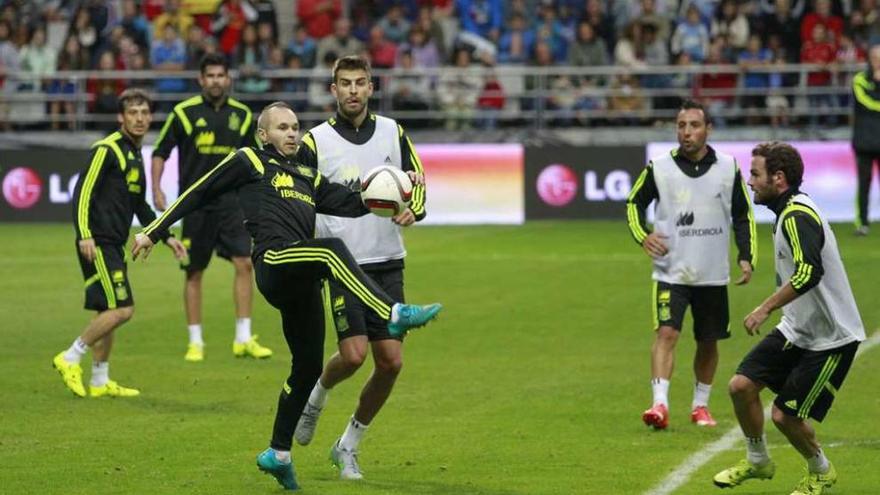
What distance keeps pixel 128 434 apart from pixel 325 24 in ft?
60.8

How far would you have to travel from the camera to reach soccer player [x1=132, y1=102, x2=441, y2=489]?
336 inches

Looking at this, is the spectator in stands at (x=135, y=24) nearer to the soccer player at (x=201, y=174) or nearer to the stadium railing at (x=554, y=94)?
the stadium railing at (x=554, y=94)

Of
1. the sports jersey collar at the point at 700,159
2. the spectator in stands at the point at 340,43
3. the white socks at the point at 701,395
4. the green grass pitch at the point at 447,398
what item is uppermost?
the spectator in stands at the point at 340,43

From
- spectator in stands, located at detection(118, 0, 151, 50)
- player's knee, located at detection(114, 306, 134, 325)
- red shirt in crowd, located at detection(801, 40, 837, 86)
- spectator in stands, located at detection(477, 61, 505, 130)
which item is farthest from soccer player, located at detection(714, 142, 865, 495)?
spectator in stands, located at detection(118, 0, 151, 50)

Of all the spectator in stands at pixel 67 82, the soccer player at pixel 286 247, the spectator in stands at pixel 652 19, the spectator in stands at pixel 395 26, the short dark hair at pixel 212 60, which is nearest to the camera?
the soccer player at pixel 286 247

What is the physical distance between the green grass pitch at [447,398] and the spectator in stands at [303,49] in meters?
7.68

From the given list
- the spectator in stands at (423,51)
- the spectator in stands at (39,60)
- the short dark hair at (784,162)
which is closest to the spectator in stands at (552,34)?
the spectator in stands at (423,51)

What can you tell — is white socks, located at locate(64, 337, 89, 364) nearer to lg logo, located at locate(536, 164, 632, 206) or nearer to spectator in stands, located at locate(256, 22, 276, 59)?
lg logo, located at locate(536, 164, 632, 206)

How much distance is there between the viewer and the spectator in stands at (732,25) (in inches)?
1060

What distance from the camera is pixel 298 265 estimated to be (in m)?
8.54

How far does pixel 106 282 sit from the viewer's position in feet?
40.3

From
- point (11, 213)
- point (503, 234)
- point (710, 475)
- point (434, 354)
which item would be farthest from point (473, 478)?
point (11, 213)

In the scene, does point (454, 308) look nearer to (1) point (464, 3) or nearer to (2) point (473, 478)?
(2) point (473, 478)

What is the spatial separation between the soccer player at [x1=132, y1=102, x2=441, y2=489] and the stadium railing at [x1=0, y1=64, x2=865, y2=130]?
17.4 meters
